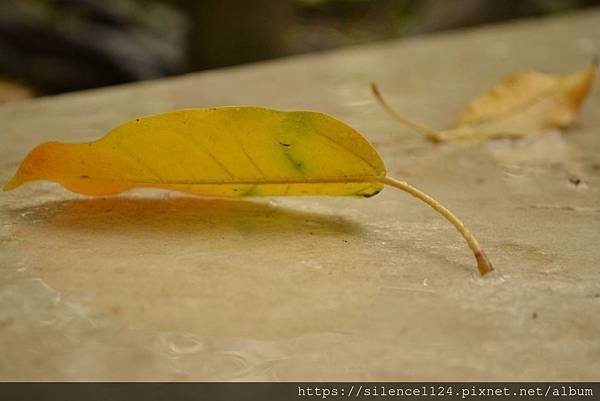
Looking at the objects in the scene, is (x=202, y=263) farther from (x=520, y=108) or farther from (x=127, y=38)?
(x=127, y=38)

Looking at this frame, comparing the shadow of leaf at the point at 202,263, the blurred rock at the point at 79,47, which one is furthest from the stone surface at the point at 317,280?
the blurred rock at the point at 79,47

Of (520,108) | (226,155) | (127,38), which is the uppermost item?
(226,155)

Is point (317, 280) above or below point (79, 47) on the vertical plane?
above

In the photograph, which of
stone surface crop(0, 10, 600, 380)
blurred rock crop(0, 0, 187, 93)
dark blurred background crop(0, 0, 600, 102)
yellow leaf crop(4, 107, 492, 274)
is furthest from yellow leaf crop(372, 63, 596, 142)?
blurred rock crop(0, 0, 187, 93)

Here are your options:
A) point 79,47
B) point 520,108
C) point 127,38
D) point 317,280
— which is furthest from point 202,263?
point 127,38

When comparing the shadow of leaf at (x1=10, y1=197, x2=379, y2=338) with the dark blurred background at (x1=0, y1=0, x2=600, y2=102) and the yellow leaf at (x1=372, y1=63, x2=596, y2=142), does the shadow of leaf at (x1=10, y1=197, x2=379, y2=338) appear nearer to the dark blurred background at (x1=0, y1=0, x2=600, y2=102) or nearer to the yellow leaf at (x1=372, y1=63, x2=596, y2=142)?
the yellow leaf at (x1=372, y1=63, x2=596, y2=142)

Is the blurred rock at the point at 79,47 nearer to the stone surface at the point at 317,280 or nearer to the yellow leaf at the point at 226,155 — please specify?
the stone surface at the point at 317,280
